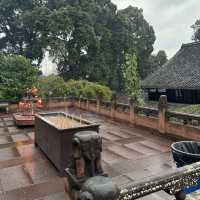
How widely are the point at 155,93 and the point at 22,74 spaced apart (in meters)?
13.1

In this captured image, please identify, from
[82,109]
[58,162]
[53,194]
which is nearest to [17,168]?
[58,162]

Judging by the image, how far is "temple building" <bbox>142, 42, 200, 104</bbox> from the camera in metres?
19.9

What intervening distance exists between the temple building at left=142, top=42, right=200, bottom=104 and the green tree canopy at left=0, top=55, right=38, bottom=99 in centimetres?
1154

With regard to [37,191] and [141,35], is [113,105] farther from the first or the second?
[141,35]

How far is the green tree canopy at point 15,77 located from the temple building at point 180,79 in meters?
11.5

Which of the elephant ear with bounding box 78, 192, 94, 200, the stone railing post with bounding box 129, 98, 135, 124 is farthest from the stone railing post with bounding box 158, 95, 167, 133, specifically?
the elephant ear with bounding box 78, 192, 94, 200

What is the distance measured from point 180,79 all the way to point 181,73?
1.17 meters

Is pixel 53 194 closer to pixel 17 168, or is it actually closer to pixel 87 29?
pixel 17 168

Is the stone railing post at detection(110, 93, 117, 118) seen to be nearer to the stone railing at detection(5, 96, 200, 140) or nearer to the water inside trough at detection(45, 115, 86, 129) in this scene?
the stone railing at detection(5, 96, 200, 140)

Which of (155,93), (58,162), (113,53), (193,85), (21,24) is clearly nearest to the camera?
(58,162)

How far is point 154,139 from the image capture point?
974 centimetres

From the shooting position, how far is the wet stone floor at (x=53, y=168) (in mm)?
5320

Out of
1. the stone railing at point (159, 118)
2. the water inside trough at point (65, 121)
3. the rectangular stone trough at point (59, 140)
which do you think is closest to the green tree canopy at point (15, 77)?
the stone railing at point (159, 118)

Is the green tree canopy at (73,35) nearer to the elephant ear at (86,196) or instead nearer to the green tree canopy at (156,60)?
the green tree canopy at (156,60)
